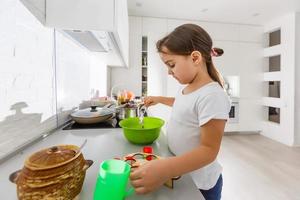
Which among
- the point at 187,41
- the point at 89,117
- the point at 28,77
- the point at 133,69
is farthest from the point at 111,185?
the point at 133,69

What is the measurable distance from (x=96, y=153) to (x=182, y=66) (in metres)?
0.46

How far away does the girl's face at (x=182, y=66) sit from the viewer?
0.67m

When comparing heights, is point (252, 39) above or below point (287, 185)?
above

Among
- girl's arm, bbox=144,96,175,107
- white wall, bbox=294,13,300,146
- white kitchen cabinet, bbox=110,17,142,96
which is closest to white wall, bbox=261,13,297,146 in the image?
white wall, bbox=294,13,300,146

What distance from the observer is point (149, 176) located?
42cm

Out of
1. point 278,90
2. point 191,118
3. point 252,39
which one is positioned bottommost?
point 191,118

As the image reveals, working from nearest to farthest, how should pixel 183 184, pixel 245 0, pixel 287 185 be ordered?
pixel 183 184 → pixel 287 185 → pixel 245 0

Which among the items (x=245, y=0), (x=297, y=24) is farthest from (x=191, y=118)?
(x=297, y=24)

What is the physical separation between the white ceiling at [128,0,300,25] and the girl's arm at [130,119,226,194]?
263cm

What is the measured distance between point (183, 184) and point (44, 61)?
874mm

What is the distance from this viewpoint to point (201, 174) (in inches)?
28.3

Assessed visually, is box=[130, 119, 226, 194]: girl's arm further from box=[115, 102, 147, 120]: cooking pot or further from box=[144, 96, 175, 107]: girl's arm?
box=[115, 102, 147, 120]: cooking pot

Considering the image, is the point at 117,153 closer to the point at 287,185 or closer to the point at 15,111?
the point at 15,111

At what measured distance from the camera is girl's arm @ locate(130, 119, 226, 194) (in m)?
0.41
